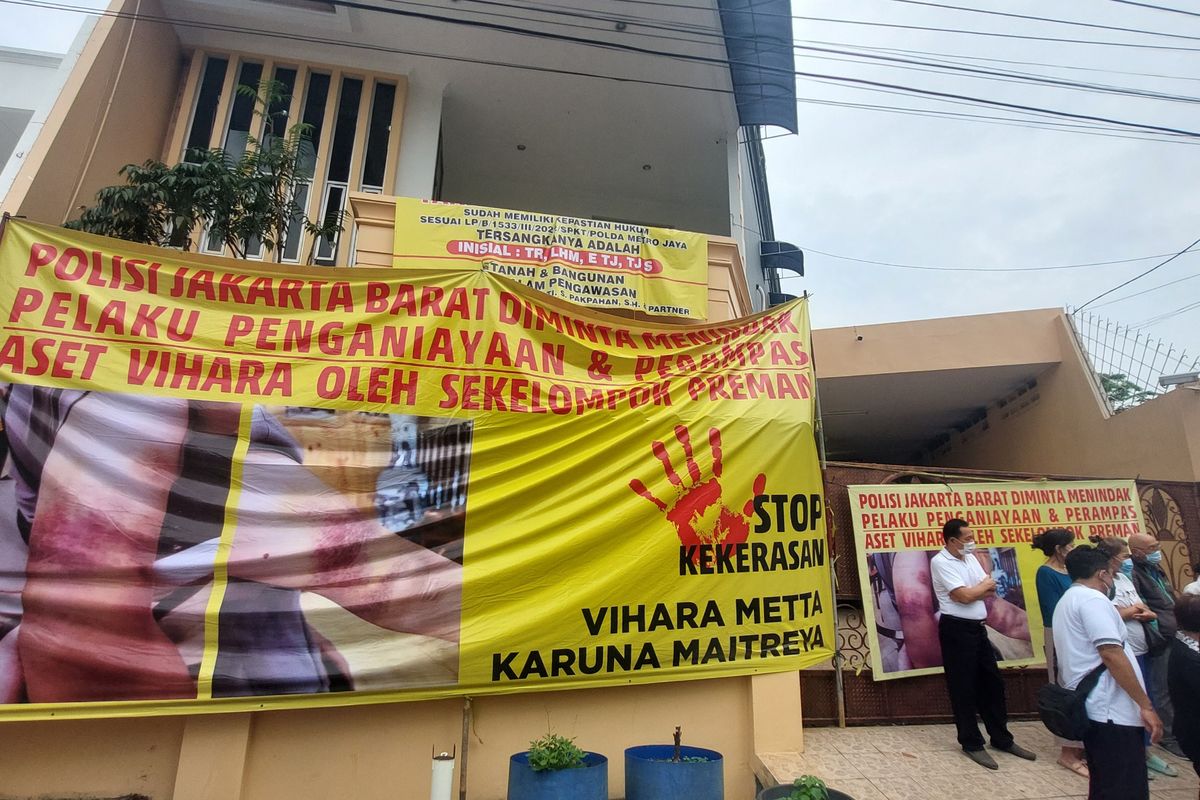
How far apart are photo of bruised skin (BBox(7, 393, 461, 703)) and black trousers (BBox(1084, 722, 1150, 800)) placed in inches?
125

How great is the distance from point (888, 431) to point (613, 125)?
785 cm

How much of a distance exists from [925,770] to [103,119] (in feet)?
29.6

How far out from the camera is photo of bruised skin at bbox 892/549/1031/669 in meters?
4.80

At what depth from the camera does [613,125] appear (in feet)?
30.9

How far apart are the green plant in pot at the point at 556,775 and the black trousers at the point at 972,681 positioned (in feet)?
7.94

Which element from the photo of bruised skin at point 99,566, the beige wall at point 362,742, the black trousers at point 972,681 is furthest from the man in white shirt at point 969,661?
the photo of bruised skin at point 99,566

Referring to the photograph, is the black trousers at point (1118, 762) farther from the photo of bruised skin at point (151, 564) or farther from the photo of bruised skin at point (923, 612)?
the photo of bruised skin at point (151, 564)

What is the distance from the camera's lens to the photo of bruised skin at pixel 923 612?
15.8 ft

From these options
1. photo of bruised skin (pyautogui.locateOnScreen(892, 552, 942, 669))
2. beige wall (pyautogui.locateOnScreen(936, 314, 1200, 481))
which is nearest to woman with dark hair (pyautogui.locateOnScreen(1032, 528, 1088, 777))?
photo of bruised skin (pyautogui.locateOnScreen(892, 552, 942, 669))

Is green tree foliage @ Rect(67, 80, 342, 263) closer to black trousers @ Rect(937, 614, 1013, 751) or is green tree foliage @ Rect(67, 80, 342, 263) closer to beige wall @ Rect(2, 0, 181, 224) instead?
beige wall @ Rect(2, 0, 181, 224)

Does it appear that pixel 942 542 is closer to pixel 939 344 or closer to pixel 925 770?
pixel 925 770

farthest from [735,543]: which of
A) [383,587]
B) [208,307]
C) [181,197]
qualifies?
[181,197]

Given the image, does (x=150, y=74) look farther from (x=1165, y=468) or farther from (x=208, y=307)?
(x=1165, y=468)

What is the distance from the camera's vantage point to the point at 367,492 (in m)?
3.64
